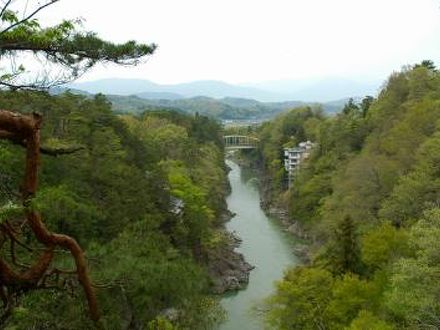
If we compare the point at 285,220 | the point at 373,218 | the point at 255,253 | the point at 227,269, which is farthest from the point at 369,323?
the point at 285,220

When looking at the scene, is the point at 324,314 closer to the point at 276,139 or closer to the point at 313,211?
the point at 313,211

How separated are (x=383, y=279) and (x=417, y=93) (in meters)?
17.6

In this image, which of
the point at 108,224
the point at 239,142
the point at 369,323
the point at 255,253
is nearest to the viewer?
the point at 369,323

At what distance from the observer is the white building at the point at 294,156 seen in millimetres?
44781

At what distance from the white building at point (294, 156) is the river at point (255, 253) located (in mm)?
3444

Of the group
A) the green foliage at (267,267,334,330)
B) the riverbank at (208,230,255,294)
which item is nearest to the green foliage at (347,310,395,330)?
the green foliage at (267,267,334,330)

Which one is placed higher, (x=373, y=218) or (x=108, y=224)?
(x=108, y=224)

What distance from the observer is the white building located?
44781 millimetres

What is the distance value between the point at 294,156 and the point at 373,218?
25037 millimetres

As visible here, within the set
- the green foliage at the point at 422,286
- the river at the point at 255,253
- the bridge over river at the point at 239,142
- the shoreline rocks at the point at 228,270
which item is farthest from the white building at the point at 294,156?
the green foliage at the point at 422,286

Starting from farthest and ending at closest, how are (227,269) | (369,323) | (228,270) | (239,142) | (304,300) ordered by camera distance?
(239,142) < (227,269) < (228,270) < (304,300) < (369,323)

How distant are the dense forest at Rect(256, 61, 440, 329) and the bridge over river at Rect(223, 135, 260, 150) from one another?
81.0 feet

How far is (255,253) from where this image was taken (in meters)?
28.5

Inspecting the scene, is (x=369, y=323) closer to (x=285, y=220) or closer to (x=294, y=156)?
(x=285, y=220)
